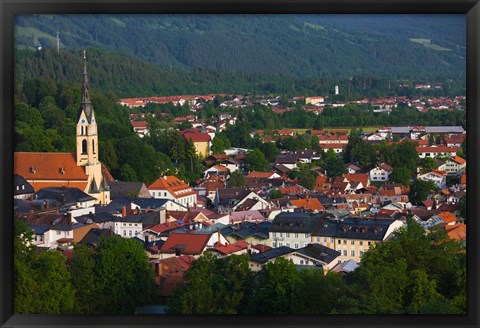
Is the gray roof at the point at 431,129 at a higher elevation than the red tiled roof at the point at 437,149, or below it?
higher

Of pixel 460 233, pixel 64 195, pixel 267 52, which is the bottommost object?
pixel 64 195

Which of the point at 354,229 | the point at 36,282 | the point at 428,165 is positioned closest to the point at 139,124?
the point at 428,165

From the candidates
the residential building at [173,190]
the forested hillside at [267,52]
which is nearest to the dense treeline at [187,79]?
the forested hillside at [267,52]

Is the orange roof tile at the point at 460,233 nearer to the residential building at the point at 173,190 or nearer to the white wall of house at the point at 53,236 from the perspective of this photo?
the white wall of house at the point at 53,236

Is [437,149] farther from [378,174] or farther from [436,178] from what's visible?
[436,178]

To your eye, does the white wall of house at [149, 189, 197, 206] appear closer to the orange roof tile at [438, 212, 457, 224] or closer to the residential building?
the residential building

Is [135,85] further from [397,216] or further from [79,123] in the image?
[397,216]
